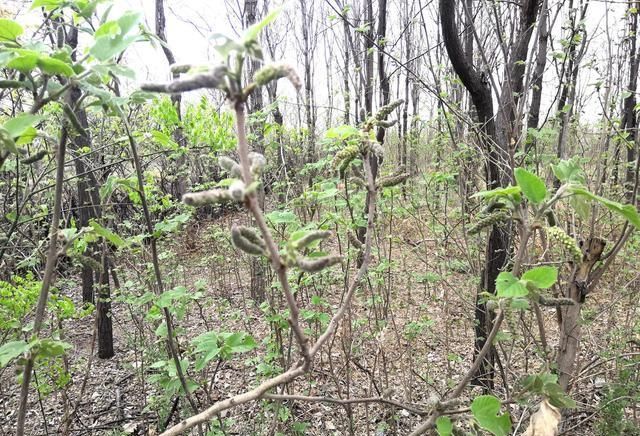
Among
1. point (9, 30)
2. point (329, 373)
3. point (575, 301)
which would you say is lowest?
point (329, 373)

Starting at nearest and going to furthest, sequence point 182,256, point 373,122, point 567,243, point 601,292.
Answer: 1. point 567,243
2. point 373,122
3. point 601,292
4. point 182,256

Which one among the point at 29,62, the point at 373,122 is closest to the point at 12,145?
the point at 29,62

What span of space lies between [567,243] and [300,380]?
3436 mm

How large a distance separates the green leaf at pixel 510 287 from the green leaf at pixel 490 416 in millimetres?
284

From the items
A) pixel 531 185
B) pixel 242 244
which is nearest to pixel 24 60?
pixel 242 244

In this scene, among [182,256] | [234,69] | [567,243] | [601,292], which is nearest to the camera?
[234,69]

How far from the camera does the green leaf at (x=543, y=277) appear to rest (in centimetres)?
85

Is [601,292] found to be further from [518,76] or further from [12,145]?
[12,145]

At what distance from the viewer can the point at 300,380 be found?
3.78 metres

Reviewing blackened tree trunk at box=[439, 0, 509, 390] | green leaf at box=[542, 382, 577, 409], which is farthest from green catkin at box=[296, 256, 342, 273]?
blackened tree trunk at box=[439, 0, 509, 390]

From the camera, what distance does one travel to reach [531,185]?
0.83 m

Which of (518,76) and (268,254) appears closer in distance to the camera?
(268,254)

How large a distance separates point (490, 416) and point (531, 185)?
549mm

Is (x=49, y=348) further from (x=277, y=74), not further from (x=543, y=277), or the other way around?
(x=543, y=277)
